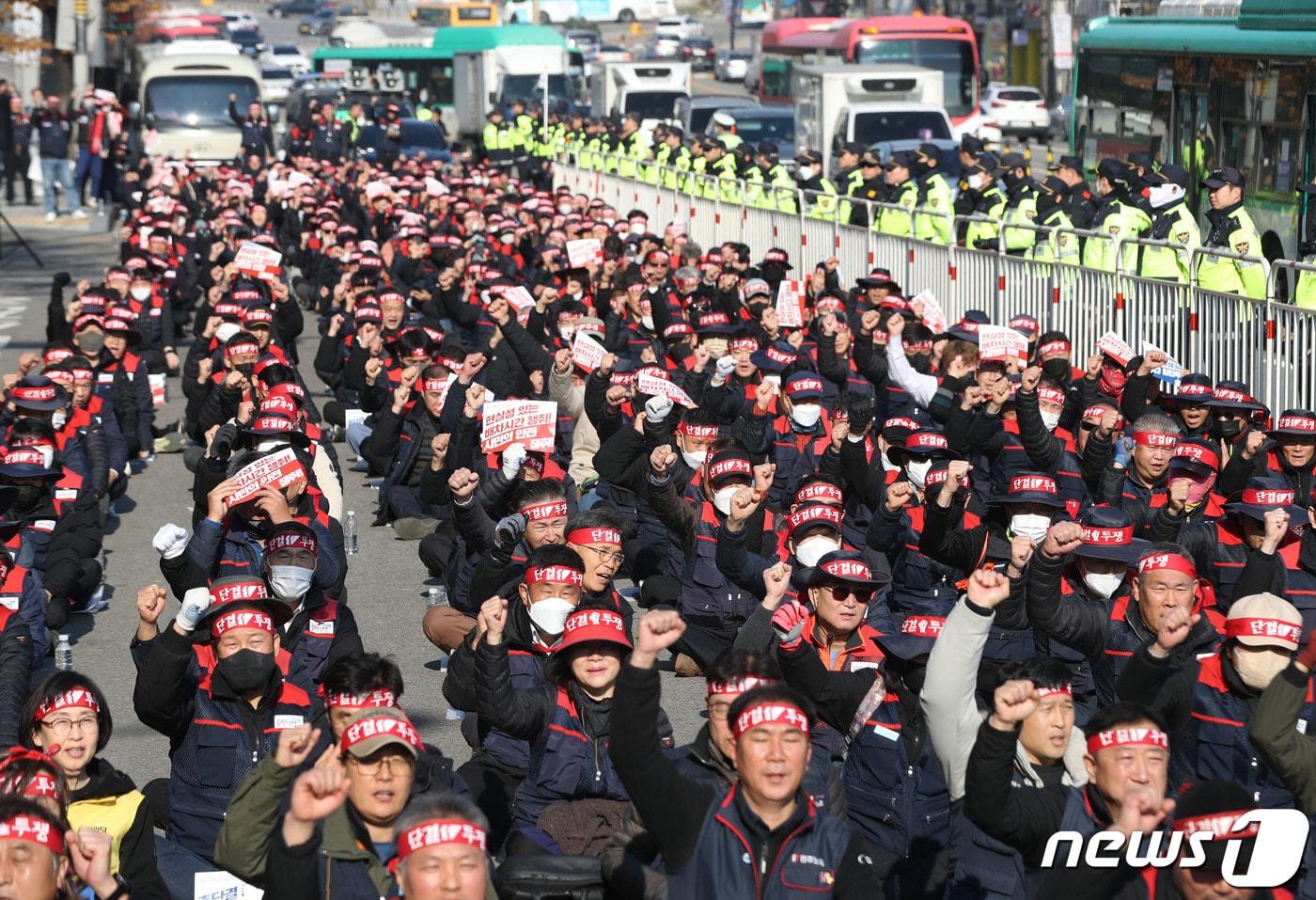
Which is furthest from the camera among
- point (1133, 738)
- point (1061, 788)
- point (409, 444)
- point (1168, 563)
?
point (409, 444)

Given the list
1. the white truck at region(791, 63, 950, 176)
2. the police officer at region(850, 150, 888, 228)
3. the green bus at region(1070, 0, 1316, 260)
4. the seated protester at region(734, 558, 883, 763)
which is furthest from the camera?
the white truck at region(791, 63, 950, 176)

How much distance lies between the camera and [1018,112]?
56844 mm

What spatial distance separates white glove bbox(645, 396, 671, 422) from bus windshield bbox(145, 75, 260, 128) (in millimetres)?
33939

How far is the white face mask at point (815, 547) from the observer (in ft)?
31.8

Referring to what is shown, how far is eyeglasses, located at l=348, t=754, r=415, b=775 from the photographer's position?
6137mm

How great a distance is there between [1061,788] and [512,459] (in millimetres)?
5325

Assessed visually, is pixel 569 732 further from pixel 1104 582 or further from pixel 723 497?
pixel 723 497

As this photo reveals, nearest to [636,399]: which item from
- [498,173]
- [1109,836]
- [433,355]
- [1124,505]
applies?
[433,355]

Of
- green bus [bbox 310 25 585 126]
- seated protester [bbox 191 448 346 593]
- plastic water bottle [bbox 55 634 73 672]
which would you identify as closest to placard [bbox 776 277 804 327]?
plastic water bottle [bbox 55 634 73 672]

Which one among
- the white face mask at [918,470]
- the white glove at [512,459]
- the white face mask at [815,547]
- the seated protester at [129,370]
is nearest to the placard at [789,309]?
the seated protester at [129,370]

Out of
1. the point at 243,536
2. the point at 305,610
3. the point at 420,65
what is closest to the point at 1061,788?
the point at 305,610

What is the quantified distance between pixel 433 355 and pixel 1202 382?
511 cm

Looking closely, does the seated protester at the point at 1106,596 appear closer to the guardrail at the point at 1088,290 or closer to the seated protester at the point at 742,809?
the seated protester at the point at 742,809

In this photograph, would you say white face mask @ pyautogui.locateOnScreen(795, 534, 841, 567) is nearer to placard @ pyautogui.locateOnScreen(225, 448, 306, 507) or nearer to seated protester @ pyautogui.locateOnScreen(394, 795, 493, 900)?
placard @ pyautogui.locateOnScreen(225, 448, 306, 507)
